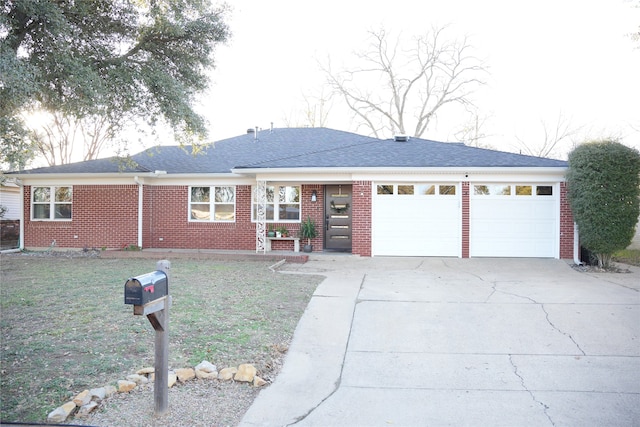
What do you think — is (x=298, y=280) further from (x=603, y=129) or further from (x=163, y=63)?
(x=603, y=129)

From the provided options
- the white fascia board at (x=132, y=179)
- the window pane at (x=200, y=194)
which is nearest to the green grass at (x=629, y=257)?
the white fascia board at (x=132, y=179)

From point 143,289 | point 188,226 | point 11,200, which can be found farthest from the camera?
point 11,200

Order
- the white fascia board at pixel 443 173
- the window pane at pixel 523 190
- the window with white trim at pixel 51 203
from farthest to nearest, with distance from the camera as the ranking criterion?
the window with white trim at pixel 51 203, the window pane at pixel 523 190, the white fascia board at pixel 443 173

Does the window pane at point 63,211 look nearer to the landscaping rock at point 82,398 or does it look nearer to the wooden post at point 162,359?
the landscaping rock at point 82,398

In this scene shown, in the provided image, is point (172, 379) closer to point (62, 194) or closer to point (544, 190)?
point (544, 190)

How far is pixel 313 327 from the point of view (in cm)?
633

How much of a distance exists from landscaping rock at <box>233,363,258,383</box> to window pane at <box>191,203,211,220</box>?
465 inches

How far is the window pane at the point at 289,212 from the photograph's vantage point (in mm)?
15305

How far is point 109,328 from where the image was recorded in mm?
5766

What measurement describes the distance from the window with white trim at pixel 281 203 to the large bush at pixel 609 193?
8489 mm

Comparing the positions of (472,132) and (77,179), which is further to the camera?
(472,132)

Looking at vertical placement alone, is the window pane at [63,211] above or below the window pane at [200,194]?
below

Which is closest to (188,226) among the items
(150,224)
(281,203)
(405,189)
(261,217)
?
(150,224)

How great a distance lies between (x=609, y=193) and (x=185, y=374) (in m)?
11.2
